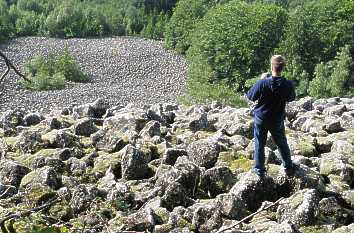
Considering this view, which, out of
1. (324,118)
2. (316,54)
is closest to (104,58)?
(316,54)

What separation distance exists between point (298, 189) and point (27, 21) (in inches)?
3261

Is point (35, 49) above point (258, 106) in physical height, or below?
below

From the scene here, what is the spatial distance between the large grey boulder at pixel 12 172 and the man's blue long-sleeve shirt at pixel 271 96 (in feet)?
12.4

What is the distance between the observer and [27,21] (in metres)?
88.2

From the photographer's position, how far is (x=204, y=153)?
10.7m

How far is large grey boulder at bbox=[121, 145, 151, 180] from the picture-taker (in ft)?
35.1

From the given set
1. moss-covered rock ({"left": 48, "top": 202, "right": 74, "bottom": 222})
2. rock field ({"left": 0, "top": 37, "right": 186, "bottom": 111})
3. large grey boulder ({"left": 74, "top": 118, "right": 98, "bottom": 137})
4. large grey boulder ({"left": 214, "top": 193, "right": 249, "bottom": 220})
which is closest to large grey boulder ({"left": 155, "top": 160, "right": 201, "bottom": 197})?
large grey boulder ({"left": 214, "top": 193, "right": 249, "bottom": 220})

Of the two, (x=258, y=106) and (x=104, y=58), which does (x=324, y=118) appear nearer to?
(x=258, y=106)

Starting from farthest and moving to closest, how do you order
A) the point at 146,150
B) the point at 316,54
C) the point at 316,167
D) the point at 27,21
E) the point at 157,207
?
the point at 27,21 → the point at 316,54 → the point at 146,150 → the point at 316,167 → the point at 157,207

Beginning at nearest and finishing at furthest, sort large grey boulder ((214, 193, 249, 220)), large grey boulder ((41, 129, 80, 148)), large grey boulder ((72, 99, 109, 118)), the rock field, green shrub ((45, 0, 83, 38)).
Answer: large grey boulder ((214, 193, 249, 220)) → large grey boulder ((41, 129, 80, 148)) → large grey boulder ((72, 99, 109, 118)) → the rock field → green shrub ((45, 0, 83, 38))

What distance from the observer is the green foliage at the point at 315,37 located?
167ft

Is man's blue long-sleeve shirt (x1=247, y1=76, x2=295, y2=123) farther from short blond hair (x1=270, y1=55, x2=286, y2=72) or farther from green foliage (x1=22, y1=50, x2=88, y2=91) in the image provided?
green foliage (x1=22, y1=50, x2=88, y2=91)

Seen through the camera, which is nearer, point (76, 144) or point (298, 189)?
point (298, 189)

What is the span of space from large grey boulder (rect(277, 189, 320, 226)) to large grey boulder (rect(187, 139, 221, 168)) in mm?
2174
